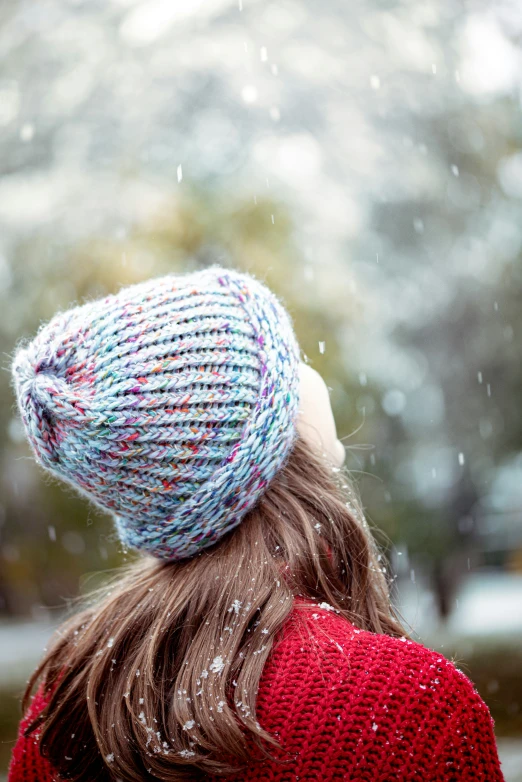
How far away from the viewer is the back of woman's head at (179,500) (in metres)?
1.46

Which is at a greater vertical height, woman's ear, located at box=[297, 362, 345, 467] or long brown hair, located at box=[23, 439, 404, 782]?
woman's ear, located at box=[297, 362, 345, 467]

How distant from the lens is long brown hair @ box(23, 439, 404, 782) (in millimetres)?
1368

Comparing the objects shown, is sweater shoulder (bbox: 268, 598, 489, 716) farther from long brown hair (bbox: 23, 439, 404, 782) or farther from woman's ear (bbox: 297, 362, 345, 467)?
woman's ear (bbox: 297, 362, 345, 467)

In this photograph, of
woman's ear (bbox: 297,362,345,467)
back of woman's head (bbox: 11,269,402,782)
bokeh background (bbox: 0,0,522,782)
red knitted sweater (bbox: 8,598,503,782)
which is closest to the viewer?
red knitted sweater (bbox: 8,598,503,782)

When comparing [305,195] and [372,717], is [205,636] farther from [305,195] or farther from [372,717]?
[305,195]

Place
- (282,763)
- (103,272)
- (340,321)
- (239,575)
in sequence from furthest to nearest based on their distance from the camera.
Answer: (340,321)
(103,272)
(239,575)
(282,763)

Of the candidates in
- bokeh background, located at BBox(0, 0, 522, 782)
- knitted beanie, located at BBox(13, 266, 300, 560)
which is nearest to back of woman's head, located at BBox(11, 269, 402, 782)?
knitted beanie, located at BBox(13, 266, 300, 560)

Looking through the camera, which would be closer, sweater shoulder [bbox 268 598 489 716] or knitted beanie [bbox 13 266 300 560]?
sweater shoulder [bbox 268 598 489 716]

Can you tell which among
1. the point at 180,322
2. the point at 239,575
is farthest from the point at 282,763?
the point at 180,322

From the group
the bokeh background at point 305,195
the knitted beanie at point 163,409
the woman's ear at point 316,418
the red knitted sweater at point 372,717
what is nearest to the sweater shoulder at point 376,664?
the red knitted sweater at point 372,717

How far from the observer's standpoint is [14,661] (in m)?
7.54

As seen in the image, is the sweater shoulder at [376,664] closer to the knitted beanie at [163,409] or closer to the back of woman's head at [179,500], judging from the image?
the back of woman's head at [179,500]

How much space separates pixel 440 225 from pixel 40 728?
5.98 meters

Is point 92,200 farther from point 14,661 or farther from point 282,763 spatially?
point 282,763
